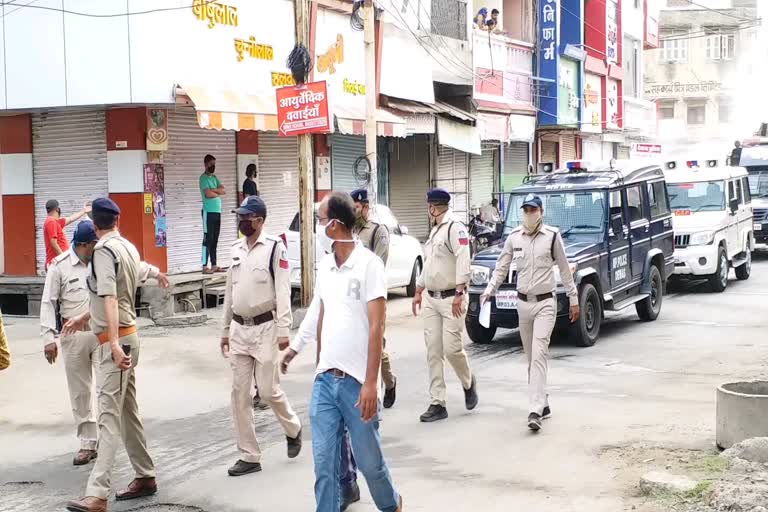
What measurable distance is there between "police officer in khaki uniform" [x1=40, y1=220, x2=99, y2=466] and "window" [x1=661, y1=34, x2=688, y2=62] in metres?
59.9

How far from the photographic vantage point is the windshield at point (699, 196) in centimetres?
1889

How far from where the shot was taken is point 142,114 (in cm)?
1592

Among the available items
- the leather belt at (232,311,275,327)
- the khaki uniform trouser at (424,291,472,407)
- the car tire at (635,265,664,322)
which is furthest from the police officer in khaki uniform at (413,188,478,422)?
the car tire at (635,265,664,322)

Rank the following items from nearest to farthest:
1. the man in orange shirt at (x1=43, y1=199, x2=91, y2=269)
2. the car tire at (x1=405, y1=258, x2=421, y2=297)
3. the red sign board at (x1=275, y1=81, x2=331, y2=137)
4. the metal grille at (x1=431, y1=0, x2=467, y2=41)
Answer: the red sign board at (x1=275, y1=81, x2=331, y2=137) → the man in orange shirt at (x1=43, y1=199, x2=91, y2=269) → the car tire at (x1=405, y1=258, x2=421, y2=297) → the metal grille at (x1=431, y1=0, x2=467, y2=41)

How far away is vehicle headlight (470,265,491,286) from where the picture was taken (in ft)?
41.3

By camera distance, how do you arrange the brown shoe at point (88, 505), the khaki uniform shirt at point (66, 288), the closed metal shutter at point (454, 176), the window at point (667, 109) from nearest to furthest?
1. the brown shoe at point (88, 505)
2. the khaki uniform shirt at point (66, 288)
3. the closed metal shutter at point (454, 176)
4. the window at point (667, 109)

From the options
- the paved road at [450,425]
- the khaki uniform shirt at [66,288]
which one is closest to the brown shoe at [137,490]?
the paved road at [450,425]

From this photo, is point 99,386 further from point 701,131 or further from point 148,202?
point 701,131

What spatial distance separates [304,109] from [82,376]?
7.49m

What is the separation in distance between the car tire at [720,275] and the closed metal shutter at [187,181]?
8.57 metres

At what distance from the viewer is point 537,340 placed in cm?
841

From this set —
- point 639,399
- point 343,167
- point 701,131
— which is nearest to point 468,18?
point 343,167

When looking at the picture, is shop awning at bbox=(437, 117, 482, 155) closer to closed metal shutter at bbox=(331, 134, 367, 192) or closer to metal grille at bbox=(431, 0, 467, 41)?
closed metal shutter at bbox=(331, 134, 367, 192)

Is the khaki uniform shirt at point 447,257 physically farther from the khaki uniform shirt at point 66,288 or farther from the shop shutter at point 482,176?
the shop shutter at point 482,176
